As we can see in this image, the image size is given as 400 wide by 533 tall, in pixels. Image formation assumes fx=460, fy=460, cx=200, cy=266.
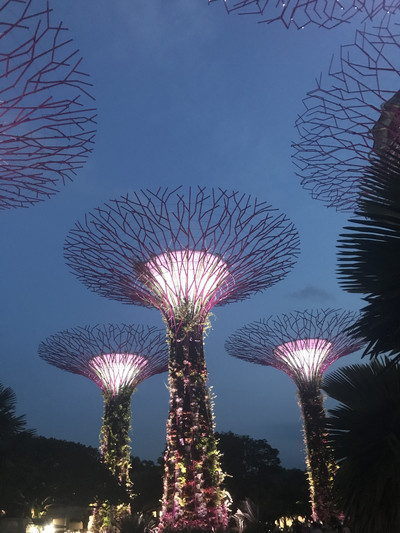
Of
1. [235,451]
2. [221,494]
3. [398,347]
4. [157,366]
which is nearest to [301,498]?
[235,451]

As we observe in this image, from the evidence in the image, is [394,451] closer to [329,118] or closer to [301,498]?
[329,118]

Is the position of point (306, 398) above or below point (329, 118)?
below

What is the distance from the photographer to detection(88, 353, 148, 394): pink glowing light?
19.3 m

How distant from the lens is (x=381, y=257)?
521 cm

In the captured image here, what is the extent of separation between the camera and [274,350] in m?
21.4

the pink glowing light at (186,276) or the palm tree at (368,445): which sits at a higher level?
the pink glowing light at (186,276)

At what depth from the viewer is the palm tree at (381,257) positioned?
486 cm

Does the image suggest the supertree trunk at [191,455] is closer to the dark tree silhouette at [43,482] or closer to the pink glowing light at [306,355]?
the dark tree silhouette at [43,482]

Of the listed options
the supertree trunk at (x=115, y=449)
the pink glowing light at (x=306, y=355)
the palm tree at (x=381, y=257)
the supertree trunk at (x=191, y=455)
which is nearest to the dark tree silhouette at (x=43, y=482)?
the supertree trunk at (x=115, y=449)

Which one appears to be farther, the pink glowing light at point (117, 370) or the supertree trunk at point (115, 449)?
the pink glowing light at point (117, 370)

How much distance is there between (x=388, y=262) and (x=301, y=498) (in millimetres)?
32360

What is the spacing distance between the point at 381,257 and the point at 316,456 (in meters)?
15.7

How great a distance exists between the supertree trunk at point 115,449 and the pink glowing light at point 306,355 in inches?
286

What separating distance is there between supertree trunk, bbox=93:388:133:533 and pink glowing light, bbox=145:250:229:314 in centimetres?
781
